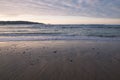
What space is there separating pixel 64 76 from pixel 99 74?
1092 millimetres

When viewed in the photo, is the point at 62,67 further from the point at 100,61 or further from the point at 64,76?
the point at 100,61

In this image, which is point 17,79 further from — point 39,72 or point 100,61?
point 100,61

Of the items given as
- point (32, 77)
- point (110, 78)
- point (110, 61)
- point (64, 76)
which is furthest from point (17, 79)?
point (110, 61)

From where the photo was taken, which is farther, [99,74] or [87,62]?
[87,62]

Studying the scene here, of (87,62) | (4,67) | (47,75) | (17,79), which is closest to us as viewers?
(17,79)

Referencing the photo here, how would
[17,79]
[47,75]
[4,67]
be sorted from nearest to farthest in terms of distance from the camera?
[17,79]
[47,75]
[4,67]

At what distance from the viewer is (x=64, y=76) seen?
248 inches

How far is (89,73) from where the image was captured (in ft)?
21.9

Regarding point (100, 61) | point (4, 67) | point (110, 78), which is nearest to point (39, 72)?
point (4, 67)

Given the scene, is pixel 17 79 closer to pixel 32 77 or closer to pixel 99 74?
pixel 32 77

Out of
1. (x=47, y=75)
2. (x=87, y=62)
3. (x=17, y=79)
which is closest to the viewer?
(x=17, y=79)

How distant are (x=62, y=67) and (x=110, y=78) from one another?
1.96 metres

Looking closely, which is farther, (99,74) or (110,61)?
(110,61)

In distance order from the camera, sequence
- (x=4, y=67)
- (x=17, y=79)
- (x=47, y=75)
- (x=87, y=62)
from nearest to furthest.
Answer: (x=17, y=79), (x=47, y=75), (x=4, y=67), (x=87, y=62)
